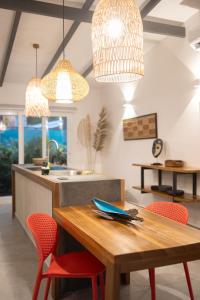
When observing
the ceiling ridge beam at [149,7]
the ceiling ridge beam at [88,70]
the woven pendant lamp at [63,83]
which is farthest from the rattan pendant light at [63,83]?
the ceiling ridge beam at [88,70]

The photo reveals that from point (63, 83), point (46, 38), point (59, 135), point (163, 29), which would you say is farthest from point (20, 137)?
point (163, 29)

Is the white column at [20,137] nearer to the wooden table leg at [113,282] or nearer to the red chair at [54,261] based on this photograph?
the red chair at [54,261]

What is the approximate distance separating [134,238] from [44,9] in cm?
305

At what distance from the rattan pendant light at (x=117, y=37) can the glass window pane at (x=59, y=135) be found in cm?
518

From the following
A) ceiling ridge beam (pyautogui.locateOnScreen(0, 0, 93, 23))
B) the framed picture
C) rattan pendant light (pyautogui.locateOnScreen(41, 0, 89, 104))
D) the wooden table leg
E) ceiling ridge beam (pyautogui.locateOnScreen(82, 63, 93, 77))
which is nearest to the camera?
the wooden table leg

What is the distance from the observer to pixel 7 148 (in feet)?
21.8

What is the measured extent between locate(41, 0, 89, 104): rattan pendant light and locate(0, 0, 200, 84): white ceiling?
4.09 feet

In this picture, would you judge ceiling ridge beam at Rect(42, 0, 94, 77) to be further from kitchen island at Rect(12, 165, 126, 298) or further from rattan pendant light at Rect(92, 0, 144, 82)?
kitchen island at Rect(12, 165, 126, 298)

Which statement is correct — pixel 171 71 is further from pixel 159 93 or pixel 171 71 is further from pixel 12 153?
pixel 12 153

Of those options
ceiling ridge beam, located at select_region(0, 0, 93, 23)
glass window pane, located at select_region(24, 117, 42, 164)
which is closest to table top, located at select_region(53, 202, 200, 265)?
ceiling ridge beam, located at select_region(0, 0, 93, 23)

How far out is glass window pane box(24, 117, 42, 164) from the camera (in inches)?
268

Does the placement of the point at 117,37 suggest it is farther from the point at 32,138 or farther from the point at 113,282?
the point at 32,138

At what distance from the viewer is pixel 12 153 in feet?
21.9

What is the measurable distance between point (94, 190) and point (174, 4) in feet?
8.92
